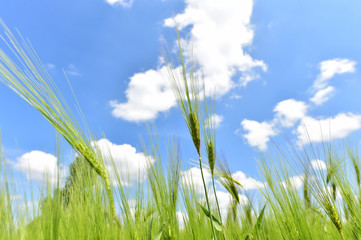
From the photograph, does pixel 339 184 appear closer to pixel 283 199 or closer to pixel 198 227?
pixel 283 199

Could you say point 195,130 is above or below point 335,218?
above

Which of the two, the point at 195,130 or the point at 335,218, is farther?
the point at 335,218

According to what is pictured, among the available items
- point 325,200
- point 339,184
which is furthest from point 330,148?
point 325,200

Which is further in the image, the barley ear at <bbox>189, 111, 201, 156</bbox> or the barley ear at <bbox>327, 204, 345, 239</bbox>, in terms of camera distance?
the barley ear at <bbox>327, 204, 345, 239</bbox>

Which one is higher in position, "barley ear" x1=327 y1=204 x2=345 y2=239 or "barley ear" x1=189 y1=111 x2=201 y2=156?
"barley ear" x1=189 y1=111 x2=201 y2=156

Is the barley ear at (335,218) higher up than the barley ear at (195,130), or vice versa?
the barley ear at (195,130)

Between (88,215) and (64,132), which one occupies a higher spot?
(64,132)

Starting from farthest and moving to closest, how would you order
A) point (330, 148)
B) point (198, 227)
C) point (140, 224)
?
point (330, 148) < point (198, 227) < point (140, 224)

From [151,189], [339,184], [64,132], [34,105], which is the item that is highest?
[34,105]

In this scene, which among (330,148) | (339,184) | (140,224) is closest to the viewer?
(140,224)

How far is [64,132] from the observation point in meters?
1.40

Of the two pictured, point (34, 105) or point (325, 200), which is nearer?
point (34, 105)

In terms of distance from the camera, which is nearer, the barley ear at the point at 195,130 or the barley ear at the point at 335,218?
the barley ear at the point at 195,130

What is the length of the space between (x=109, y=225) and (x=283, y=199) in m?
1.08
